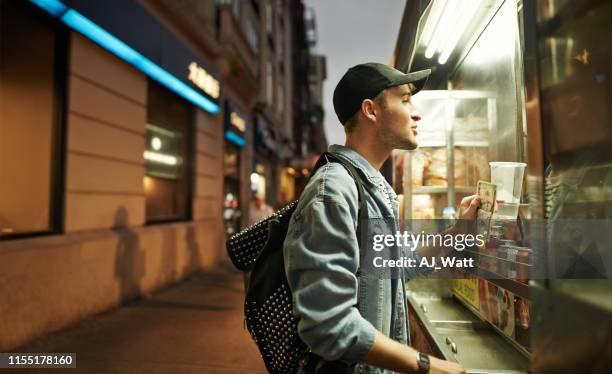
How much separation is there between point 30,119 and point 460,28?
4.79 metres

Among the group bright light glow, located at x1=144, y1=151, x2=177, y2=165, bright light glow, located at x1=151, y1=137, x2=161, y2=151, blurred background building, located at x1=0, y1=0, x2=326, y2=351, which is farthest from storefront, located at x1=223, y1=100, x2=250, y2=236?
bright light glow, located at x1=151, y1=137, x2=161, y2=151

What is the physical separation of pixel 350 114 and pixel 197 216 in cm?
740

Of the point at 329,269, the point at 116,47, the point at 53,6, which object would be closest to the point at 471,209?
the point at 329,269

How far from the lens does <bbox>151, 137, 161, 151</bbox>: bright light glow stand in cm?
680

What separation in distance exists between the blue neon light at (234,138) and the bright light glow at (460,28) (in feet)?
26.4

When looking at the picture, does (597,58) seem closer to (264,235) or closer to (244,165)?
(264,235)

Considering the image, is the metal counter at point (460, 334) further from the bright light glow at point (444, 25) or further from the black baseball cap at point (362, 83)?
the bright light glow at point (444, 25)

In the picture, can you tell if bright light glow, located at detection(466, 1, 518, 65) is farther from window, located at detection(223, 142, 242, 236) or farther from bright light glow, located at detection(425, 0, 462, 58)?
window, located at detection(223, 142, 242, 236)

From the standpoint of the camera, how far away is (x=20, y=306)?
377 centimetres

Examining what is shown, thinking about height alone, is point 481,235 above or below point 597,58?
below

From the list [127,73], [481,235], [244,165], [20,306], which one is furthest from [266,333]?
[244,165]

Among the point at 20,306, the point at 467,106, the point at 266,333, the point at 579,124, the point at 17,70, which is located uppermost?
the point at 17,70

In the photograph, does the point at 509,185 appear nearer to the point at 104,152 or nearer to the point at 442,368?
the point at 442,368

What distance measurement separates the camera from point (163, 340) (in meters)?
4.10
